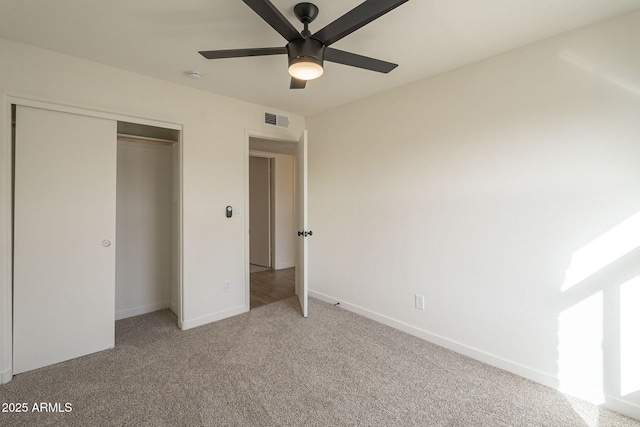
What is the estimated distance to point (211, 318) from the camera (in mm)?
2977

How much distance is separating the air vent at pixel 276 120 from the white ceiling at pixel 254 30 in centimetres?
85

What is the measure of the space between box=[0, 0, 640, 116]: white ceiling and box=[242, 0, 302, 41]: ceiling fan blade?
0.26 metres

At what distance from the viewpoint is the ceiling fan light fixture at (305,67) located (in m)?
1.52

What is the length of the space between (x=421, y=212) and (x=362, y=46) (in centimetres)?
149

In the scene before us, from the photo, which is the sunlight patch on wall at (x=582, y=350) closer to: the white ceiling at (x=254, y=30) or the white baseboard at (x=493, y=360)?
the white baseboard at (x=493, y=360)

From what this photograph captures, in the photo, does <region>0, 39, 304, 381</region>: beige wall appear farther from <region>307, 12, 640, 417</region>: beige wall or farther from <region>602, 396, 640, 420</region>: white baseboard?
<region>602, 396, 640, 420</region>: white baseboard

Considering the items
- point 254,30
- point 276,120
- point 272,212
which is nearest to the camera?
point 254,30

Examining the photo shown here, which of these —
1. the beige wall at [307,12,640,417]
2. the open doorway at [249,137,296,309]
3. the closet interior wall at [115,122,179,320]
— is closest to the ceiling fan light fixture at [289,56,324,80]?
the beige wall at [307,12,640,417]

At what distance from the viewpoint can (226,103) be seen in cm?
306

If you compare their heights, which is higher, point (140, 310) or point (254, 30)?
point (254, 30)

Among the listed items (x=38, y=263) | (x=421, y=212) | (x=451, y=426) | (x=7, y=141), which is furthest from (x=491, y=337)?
(x=7, y=141)

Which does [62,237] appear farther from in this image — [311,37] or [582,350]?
[582,350]

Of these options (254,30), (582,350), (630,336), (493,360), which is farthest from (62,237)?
(630,336)

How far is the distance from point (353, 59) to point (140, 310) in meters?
3.37
